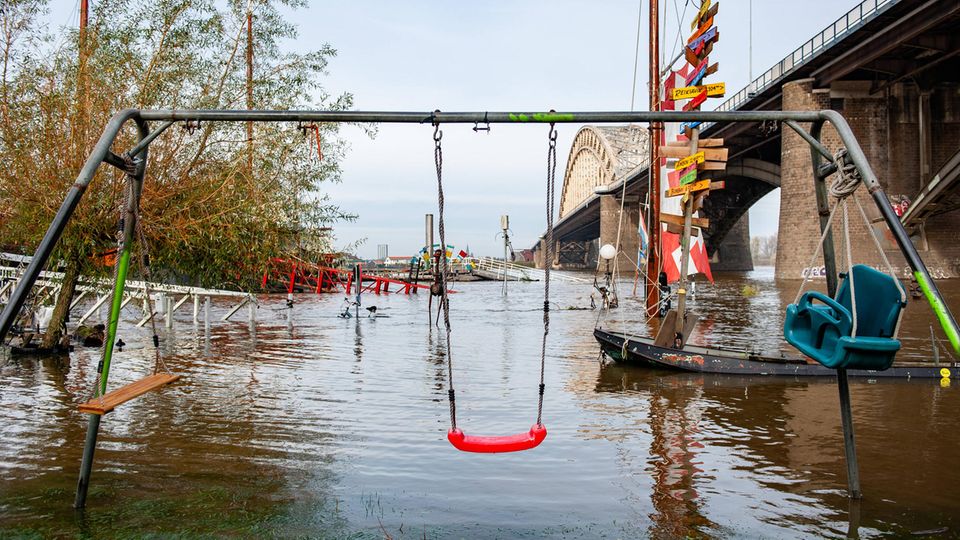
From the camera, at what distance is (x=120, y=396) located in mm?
6438

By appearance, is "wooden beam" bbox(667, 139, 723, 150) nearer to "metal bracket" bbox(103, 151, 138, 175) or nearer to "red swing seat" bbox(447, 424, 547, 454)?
"red swing seat" bbox(447, 424, 547, 454)

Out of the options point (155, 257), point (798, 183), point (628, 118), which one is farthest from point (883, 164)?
point (628, 118)

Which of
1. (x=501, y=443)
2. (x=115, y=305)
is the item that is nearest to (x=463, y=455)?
(x=501, y=443)

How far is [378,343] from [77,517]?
47.0 feet

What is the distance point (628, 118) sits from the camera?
6.73 metres

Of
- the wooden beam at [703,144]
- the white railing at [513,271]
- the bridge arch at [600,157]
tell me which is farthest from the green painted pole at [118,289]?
the bridge arch at [600,157]

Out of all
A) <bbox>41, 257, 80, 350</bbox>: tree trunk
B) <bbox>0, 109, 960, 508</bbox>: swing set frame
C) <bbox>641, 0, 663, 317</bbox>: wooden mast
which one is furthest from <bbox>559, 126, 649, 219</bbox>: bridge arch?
<bbox>0, 109, 960, 508</bbox>: swing set frame

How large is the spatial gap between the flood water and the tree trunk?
26.2 inches

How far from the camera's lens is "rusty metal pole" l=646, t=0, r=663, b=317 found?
25.9 meters

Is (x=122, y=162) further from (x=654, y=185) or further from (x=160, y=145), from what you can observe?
(x=654, y=185)

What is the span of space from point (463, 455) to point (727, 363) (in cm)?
681

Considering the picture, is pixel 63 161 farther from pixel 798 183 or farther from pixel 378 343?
pixel 798 183

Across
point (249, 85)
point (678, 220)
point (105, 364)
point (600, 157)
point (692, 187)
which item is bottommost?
point (105, 364)

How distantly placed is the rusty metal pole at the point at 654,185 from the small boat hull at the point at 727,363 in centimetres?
1073
